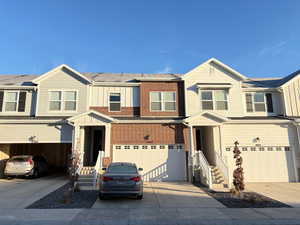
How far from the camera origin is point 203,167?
39.0 feet

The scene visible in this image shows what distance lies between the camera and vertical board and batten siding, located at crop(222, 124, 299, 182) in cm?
1302

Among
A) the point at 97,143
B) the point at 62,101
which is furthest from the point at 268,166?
Answer: the point at 62,101

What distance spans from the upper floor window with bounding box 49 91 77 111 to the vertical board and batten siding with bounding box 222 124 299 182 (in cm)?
1101

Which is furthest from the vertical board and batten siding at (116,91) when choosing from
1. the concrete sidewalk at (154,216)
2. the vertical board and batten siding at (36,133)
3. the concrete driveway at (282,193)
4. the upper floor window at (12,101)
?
the concrete driveway at (282,193)

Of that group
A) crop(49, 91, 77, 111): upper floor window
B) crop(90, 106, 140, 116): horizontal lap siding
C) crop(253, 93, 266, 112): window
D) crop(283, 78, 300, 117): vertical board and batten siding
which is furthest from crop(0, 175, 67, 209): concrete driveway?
crop(283, 78, 300, 117): vertical board and batten siding

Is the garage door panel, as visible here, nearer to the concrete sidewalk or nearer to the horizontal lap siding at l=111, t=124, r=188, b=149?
the horizontal lap siding at l=111, t=124, r=188, b=149

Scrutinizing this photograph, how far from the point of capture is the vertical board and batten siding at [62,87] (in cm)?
1419

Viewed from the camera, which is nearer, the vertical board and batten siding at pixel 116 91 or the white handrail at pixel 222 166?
the white handrail at pixel 222 166

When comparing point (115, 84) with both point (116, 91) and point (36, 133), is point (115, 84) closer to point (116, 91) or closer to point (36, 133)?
point (116, 91)

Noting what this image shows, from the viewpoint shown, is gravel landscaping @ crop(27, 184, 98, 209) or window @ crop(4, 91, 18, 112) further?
window @ crop(4, 91, 18, 112)

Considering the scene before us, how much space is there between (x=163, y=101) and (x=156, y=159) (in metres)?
4.38

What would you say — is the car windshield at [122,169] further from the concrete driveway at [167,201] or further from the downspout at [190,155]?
the downspout at [190,155]

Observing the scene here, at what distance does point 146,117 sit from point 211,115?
452 centimetres

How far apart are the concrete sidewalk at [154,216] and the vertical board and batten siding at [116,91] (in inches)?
354
